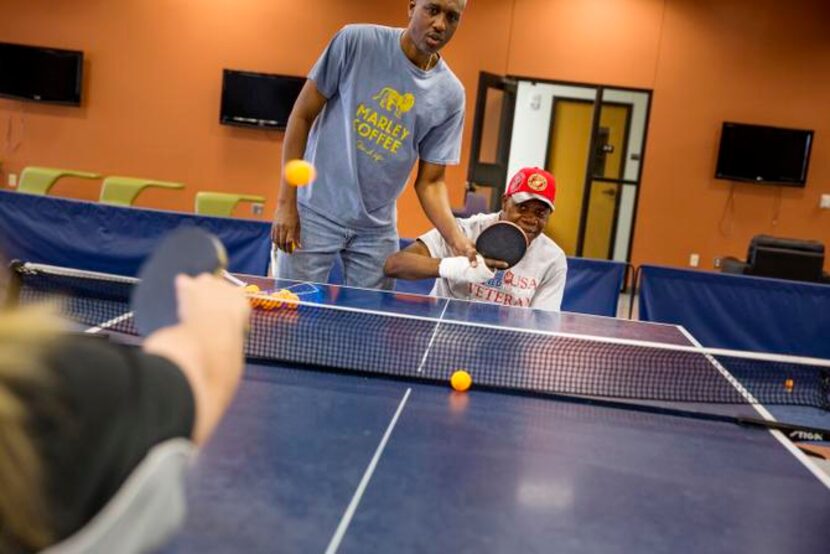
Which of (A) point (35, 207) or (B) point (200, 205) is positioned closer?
(A) point (35, 207)

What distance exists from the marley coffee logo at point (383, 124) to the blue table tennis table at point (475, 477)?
1237 millimetres

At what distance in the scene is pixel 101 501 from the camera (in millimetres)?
792

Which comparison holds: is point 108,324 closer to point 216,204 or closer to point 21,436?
point 21,436

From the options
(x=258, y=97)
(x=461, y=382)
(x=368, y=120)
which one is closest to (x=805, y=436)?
(x=461, y=382)

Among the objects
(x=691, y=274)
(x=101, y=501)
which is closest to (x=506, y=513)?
(x=101, y=501)

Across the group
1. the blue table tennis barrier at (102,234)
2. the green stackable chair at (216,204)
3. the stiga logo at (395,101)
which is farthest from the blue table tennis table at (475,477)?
the green stackable chair at (216,204)

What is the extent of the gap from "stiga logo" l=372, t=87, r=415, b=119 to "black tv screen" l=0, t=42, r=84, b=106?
8297mm

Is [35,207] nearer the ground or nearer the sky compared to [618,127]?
nearer the ground

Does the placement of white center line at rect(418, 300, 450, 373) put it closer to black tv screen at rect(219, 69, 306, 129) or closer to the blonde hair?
the blonde hair

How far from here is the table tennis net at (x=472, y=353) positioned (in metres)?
2.53

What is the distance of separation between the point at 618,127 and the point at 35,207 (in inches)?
325

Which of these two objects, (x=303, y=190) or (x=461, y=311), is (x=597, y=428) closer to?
(x=461, y=311)

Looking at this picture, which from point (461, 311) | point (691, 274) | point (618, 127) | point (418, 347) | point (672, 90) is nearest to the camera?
point (418, 347)

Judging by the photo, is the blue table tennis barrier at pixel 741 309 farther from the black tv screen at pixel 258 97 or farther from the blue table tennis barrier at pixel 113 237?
the black tv screen at pixel 258 97
